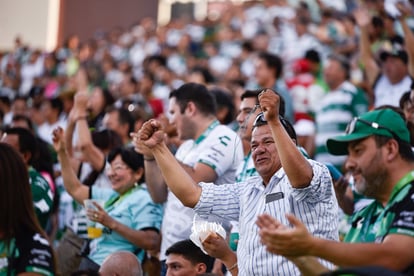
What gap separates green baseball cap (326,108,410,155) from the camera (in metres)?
4.10

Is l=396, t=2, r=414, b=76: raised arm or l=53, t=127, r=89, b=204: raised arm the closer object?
l=53, t=127, r=89, b=204: raised arm

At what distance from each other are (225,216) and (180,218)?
1.16m

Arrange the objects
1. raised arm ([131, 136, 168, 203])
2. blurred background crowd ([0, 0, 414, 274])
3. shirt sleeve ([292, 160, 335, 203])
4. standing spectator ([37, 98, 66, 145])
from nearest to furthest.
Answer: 1. shirt sleeve ([292, 160, 335, 203])
2. raised arm ([131, 136, 168, 203])
3. blurred background crowd ([0, 0, 414, 274])
4. standing spectator ([37, 98, 66, 145])

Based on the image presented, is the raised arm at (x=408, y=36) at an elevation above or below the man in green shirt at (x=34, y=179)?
above

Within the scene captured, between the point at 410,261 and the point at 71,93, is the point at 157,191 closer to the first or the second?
the point at 410,261

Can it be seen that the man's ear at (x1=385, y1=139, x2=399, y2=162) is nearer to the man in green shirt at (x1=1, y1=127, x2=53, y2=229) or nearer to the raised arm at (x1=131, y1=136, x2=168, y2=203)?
the raised arm at (x1=131, y1=136, x2=168, y2=203)

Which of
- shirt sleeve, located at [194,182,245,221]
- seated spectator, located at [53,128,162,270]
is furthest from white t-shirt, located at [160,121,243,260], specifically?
shirt sleeve, located at [194,182,245,221]

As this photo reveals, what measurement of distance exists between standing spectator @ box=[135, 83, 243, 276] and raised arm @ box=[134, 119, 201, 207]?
1017mm

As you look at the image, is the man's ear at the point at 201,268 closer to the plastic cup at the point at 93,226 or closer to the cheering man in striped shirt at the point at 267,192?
the cheering man in striped shirt at the point at 267,192

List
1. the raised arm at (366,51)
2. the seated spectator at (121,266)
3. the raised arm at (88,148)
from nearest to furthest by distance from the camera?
the seated spectator at (121,266)
the raised arm at (88,148)
the raised arm at (366,51)

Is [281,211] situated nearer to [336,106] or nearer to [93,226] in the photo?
[93,226]

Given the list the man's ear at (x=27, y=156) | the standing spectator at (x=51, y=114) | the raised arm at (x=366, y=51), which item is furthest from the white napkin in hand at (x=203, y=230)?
the standing spectator at (x=51, y=114)

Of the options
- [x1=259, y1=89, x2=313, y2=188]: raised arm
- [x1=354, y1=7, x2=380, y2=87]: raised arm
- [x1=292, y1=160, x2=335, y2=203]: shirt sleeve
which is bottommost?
[x1=292, y1=160, x2=335, y2=203]: shirt sleeve

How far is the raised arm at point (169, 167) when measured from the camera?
16.1ft
